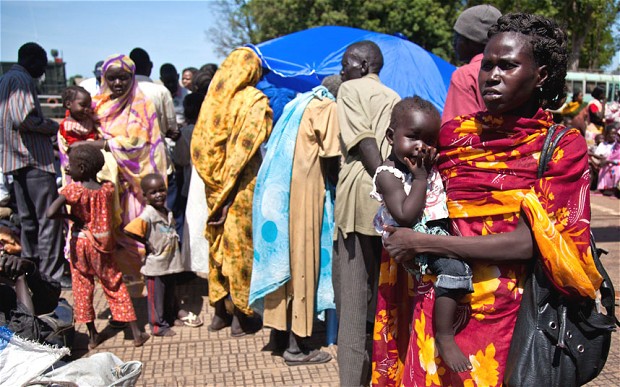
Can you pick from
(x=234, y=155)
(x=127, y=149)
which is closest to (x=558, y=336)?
(x=234, y=155)

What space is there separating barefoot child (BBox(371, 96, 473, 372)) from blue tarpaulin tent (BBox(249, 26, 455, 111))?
3915 mm

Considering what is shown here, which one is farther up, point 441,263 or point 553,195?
point 553,195

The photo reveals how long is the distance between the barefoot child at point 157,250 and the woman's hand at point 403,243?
9.16 ft

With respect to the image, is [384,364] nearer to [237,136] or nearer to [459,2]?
[237,136]

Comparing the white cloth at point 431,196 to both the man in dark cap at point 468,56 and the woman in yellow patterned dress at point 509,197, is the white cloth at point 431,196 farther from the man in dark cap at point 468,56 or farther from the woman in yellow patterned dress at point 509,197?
the man in dark cap at point 468,56

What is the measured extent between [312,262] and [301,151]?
2.43 feet

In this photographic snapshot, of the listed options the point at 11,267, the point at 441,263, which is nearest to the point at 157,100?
the point at 11,267

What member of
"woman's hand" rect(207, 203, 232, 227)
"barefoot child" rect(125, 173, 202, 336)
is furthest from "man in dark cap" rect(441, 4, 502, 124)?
"barefoot child" rect(125, 173, 202, 336)

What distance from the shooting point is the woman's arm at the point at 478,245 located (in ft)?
5.97

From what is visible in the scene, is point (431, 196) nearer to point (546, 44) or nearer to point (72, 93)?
point (546, 44)

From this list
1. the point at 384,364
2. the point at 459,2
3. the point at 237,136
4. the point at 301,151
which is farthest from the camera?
the point at 459,2

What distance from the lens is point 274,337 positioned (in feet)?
13.8

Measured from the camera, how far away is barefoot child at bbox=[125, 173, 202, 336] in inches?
177

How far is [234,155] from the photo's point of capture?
4145 millimetres
